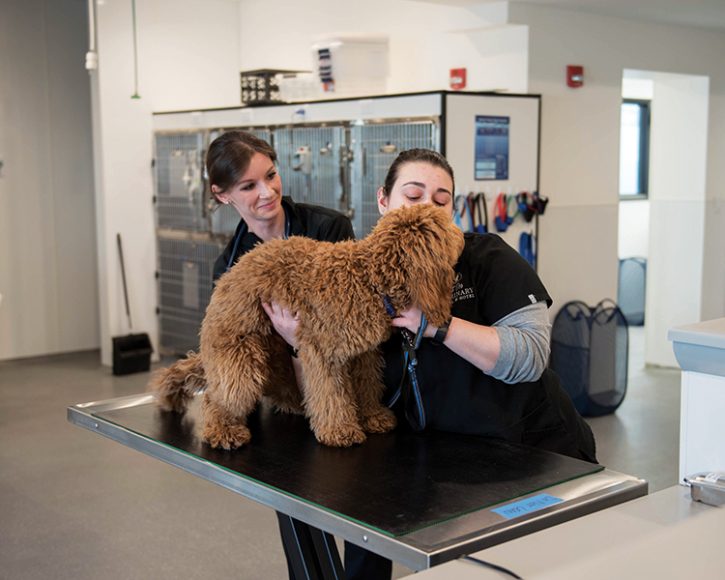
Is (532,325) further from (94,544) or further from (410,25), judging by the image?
(410,25)

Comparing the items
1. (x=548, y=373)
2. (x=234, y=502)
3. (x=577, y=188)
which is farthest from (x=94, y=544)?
(x=577, y=188)

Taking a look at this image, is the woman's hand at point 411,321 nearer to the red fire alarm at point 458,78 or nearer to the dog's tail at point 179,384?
the dog's tail at point 179,384

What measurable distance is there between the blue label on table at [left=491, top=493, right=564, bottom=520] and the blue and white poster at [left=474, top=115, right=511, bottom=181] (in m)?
3.52

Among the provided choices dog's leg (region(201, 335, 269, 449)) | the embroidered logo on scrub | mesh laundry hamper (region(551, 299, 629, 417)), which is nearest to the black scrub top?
the embroidered logo on scrub

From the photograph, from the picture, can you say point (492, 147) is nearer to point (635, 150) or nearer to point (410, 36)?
point (410, 36)

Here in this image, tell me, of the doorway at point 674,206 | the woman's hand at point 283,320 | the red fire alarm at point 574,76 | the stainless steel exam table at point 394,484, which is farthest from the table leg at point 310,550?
the doorway at point 674,206

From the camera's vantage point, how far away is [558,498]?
5.27 feet

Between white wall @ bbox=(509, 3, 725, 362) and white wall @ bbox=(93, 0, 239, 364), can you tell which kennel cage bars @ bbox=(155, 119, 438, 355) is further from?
white wall @ bbox=(509, 3, 725, 362)

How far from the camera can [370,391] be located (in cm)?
193

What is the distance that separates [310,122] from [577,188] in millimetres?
1709

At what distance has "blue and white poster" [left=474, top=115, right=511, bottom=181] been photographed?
493 centimetres

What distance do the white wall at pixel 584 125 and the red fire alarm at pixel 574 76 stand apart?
0.04 metres

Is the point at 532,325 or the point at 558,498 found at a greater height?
the point at 532,325

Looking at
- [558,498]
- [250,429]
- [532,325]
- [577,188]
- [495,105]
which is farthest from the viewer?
[577,188]
